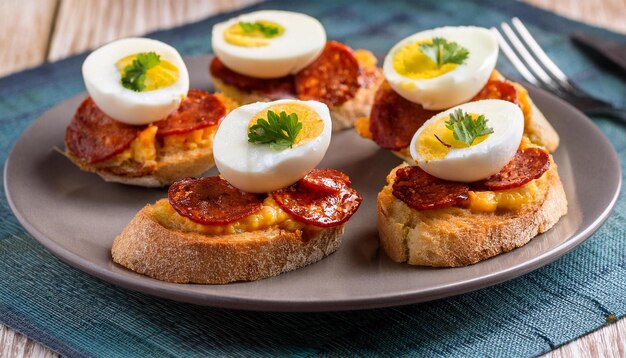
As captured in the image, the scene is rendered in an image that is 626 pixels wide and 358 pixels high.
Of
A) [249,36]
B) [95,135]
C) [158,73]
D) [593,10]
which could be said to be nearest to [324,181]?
[158,73]

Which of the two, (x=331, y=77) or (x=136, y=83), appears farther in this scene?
(x=331, y=77)

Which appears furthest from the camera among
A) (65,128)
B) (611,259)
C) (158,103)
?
(65,128)

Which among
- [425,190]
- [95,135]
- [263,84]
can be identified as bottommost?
[95,135]

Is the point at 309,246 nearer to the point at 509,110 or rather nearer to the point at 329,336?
the point at 329,336

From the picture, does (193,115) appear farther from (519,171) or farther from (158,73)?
(519,171)

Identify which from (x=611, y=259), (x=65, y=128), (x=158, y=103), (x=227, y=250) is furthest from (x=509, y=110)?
(x=65, y=128)

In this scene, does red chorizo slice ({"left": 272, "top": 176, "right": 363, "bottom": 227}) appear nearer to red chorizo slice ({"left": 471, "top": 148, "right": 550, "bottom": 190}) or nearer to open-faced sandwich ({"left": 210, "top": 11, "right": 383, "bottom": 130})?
red chorizo slice ({"left": 471, "top": 148, "right": 550, "bottom": 190})

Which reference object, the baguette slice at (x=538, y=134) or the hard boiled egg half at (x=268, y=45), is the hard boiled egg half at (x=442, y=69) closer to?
the baguette slice at (x=538, y=134)
